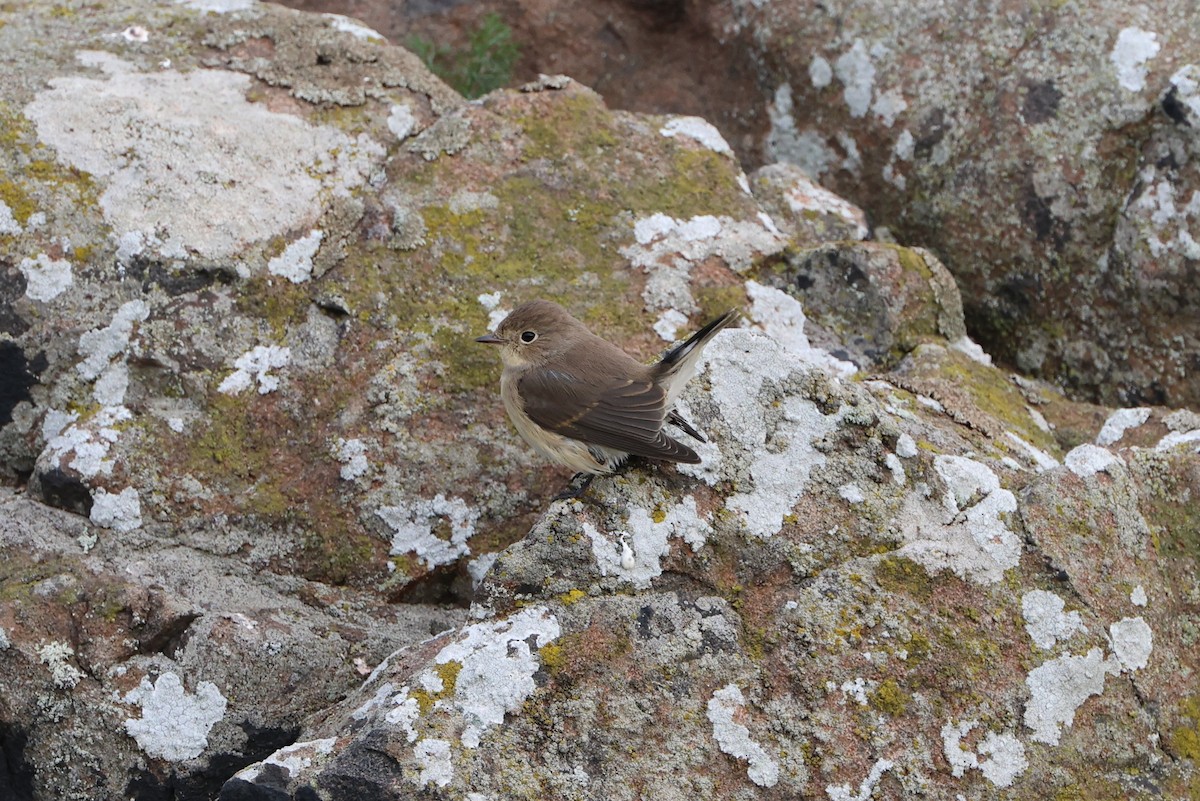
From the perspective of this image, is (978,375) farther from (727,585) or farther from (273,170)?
(273,170)

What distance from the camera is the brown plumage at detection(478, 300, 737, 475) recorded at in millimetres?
4582

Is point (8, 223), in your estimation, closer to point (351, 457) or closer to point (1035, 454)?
point (351, 457)

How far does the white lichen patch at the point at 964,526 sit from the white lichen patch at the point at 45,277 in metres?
3.81

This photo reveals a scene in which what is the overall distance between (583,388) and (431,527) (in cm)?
89

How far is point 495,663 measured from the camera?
3.73 metres

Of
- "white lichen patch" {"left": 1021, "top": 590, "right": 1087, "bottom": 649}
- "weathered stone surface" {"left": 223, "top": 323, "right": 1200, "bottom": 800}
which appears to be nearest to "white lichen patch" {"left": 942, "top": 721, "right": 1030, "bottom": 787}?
"weathered stone surface" {"left": 223, "top": 323, "right": 1200, "bottom": 800}

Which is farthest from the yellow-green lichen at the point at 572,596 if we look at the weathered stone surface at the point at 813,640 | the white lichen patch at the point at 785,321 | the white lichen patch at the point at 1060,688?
the white lichen patch at the point at 785,321

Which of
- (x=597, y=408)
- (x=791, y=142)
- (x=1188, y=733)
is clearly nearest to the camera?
(x=1188, y=733)

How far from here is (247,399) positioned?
5.09 m

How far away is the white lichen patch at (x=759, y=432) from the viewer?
14.2ft

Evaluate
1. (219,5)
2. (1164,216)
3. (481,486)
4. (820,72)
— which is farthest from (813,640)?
(219,5)

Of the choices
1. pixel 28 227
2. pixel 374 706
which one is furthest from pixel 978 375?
pixel 28 227

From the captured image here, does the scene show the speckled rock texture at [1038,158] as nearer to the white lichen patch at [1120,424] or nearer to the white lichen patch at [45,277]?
the white lichen patch at [1120,424]

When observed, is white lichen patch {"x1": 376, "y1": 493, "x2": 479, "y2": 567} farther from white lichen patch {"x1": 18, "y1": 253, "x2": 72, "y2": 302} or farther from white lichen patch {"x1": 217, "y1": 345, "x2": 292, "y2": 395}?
white lichen patch {"x1": 18, "y1": 253, "x2": 72, "y2": 302}
